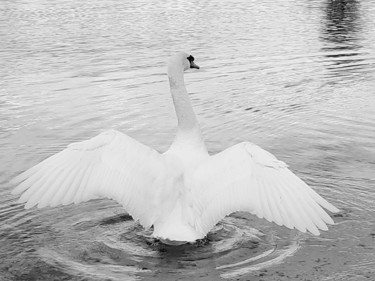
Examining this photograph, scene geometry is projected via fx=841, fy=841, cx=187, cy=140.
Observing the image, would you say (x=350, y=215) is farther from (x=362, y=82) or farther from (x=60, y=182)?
(x=362, y=82)

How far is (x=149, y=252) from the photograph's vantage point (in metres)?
7.83

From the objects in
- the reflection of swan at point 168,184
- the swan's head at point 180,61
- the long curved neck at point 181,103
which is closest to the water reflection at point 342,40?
the swan's head at point 180,61

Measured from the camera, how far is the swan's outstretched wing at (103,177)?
297 inches

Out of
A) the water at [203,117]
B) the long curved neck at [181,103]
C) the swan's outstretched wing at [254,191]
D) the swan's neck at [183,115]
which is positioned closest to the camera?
the swan's outstretched wing at [254,191]

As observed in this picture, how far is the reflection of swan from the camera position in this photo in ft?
23.8

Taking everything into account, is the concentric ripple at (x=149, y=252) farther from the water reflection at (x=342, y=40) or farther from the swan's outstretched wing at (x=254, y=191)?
the water reflection at (x=342, y=40)

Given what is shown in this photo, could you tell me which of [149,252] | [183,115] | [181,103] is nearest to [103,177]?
[149,252]

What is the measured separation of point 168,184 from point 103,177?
61 centimetres

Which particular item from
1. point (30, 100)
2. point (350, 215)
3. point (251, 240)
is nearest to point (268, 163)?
point (251, 240)

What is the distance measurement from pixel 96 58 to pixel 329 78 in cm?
559

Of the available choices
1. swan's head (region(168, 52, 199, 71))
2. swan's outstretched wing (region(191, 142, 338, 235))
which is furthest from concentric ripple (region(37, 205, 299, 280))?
swan's head (region(168, 52, 199, 71))

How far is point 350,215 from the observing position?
8.39m

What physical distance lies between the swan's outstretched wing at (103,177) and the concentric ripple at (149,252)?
16.4 inches

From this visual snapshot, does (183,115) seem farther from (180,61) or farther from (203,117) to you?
(203,117)
